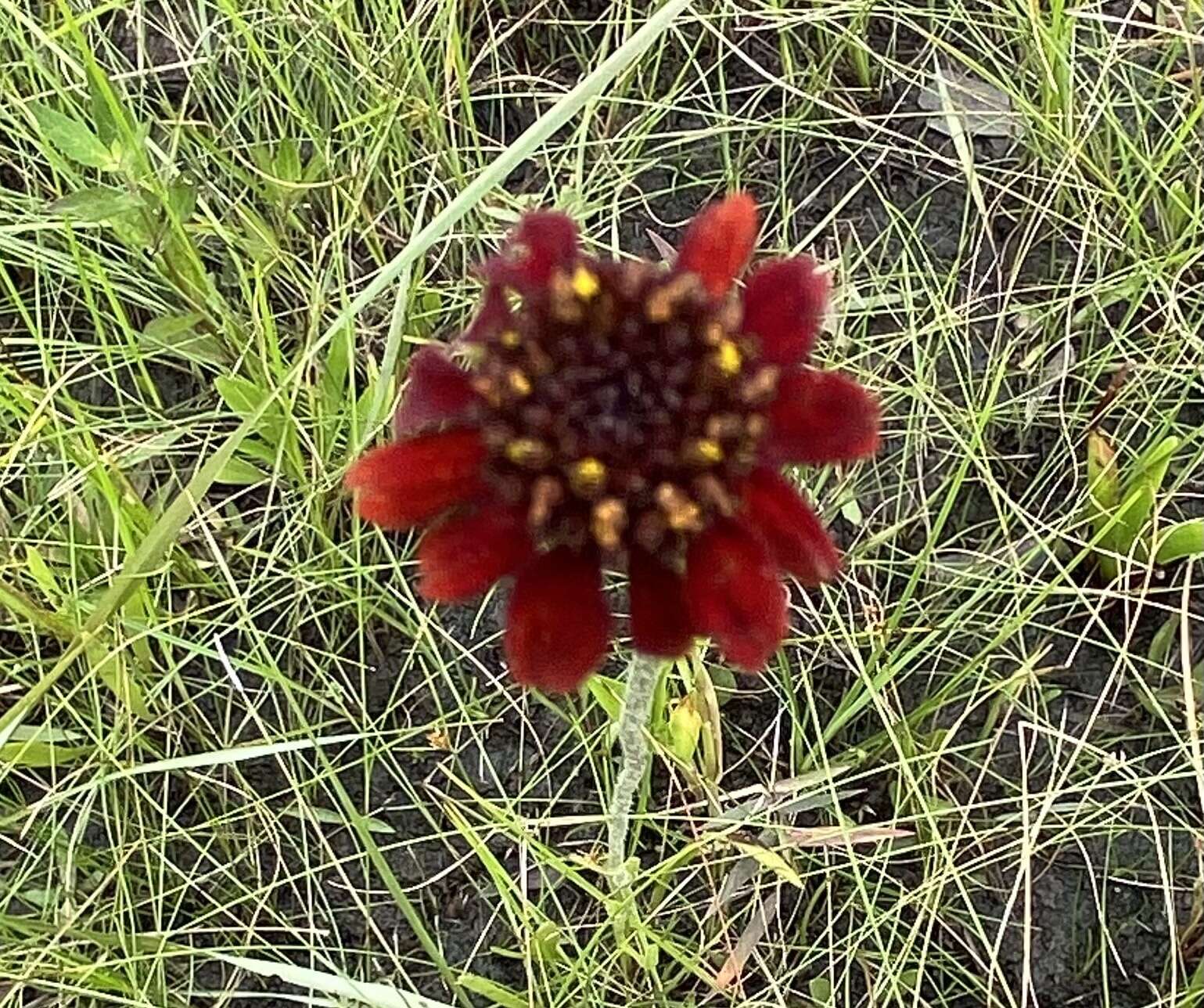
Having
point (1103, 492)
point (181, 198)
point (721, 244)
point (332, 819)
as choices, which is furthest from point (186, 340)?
point (1103, 492)

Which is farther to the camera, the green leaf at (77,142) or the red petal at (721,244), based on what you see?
the green leaf at (77,142)

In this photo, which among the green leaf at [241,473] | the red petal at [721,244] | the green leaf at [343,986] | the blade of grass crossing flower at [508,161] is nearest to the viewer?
the red petal at [721,244]

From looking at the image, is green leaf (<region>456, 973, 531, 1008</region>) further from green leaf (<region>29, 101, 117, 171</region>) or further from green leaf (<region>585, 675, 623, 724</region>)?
green leaf (<region>29, 101, 117, 171</region>)

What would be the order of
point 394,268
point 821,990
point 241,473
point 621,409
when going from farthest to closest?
point 241,473 → point 821,990 → point 394,268 → point 621,409

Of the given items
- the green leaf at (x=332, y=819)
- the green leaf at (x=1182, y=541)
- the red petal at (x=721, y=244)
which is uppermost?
the red petal at (x=721, y=244)

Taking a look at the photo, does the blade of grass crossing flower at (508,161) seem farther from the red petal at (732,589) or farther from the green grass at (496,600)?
the red petal at (732,589)

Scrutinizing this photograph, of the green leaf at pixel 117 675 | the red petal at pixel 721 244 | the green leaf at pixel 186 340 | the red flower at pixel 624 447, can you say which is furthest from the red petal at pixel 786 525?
the green leaf at pixel 186 340

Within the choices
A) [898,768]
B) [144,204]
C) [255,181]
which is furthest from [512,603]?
[255,181]

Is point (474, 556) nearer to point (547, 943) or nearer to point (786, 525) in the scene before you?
point (786, 525)
